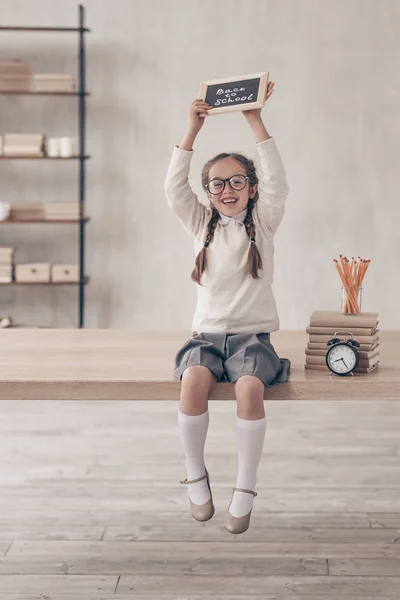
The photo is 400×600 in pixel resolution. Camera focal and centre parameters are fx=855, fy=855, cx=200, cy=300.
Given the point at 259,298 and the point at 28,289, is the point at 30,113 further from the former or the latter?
the point at 259,298

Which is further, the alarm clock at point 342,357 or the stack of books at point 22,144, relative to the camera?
the stack of books at point 22,144

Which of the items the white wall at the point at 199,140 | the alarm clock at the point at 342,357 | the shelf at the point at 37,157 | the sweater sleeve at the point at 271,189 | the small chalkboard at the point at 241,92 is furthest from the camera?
the white wall at the point at 199,140

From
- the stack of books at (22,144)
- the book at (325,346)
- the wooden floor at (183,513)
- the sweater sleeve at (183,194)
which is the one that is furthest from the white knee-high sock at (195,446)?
the stack of books at (22,144)

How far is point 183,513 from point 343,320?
99 centimetres

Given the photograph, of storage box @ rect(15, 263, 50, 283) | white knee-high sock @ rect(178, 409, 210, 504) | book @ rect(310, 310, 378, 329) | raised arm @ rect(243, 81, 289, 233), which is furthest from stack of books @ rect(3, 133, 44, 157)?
white knee-high sock @ rect(178, 409, 210, 504)

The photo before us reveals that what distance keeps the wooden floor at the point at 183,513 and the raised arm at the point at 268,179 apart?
1.03 m

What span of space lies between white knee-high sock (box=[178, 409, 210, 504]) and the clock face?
383 mm

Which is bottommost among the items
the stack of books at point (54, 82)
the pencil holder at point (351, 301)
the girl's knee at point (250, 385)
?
the girl's knee at point (250, 385)

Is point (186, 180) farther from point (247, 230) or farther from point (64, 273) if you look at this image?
point (64, 273)

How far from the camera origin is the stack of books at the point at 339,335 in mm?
2458

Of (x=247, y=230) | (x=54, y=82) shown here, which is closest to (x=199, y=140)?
(x=54, y=82)

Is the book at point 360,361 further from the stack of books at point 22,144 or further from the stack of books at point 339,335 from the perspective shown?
the stack of books at point 22,144

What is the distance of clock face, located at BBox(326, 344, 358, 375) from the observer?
240 cm

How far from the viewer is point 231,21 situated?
6000mm
